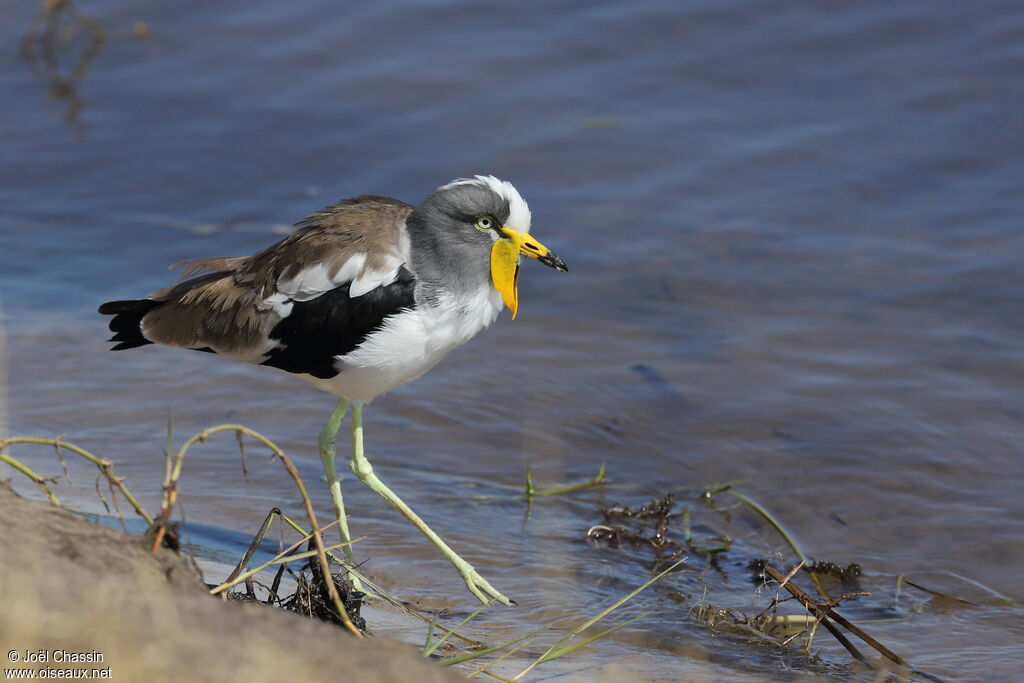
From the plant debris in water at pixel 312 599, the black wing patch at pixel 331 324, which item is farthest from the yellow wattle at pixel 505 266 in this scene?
the plant debris in water at pixel 312 599

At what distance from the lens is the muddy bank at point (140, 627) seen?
2.88 meters

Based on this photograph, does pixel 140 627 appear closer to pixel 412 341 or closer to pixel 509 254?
pixel 412 341

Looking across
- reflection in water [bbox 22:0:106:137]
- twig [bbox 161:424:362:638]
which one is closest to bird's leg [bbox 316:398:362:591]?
twig [bbox 161:424:362:638]

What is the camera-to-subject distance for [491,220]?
5.04 m

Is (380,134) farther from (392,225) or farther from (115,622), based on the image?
(115,622)

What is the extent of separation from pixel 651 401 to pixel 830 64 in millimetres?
4366

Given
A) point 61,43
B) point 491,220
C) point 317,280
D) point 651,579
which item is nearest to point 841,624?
point 651,579

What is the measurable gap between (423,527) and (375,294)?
1010mm

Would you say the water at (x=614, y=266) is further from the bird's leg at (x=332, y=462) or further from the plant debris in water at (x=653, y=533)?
the bird's leg at (x=332, y=462)

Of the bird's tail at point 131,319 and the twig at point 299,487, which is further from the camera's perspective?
A: the bird's tail at point 131,319

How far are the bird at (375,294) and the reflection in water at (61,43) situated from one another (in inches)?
271

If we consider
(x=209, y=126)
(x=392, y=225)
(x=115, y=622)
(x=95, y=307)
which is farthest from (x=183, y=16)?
Result: (x=115, y=622)

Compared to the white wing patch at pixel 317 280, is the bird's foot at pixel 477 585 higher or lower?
lower

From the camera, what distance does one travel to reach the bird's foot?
505cm
